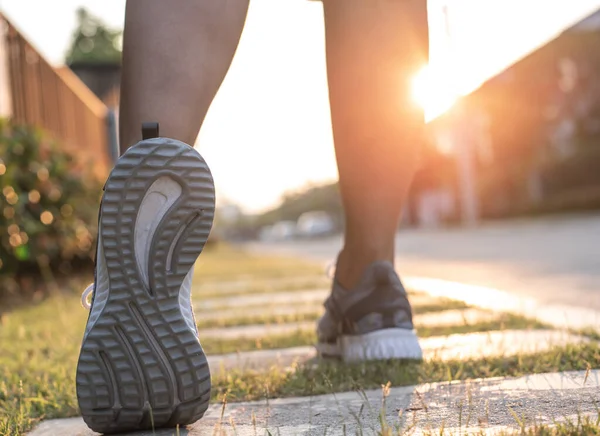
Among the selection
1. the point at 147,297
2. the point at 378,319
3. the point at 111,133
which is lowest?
the point at 378,319

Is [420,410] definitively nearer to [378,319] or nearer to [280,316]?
[378,319]

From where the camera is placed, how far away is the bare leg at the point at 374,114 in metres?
1.45

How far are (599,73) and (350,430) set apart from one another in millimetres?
20338

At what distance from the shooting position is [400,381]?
1234 millimetres

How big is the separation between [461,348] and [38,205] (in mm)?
3274

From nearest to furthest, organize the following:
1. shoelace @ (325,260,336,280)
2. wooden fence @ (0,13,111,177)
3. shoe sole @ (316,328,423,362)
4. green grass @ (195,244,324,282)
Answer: shoe sole @ (316,328,423,362), shoelace @ (325,260,336,280), wooden fence @ (0,13,111,177), green grass @ (195,244,324,282)

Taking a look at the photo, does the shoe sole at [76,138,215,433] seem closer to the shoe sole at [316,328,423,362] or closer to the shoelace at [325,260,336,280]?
the shoe sole at [316,328,423,362]

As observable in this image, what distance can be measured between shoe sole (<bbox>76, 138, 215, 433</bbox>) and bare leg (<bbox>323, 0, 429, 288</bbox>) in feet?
1.89

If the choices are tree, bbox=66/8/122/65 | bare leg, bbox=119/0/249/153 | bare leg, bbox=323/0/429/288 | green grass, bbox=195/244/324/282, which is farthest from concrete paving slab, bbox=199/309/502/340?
tree, bbox=66/8/122/65

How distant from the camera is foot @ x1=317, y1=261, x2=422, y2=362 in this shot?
1.41m

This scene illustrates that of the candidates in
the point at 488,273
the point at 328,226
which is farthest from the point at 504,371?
the point at 328,226

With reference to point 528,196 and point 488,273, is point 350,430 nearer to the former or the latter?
point 488,273

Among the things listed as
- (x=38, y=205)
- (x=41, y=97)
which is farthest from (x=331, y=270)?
(x=41, y=97)

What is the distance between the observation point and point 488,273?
4516 millimetres
